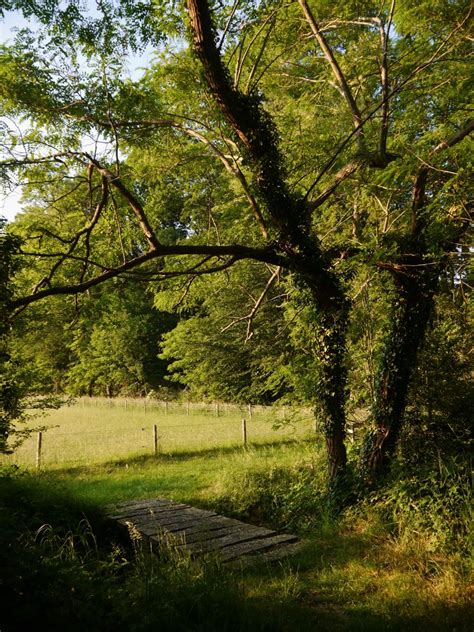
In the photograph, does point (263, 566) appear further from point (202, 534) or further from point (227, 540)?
point (202, 534)

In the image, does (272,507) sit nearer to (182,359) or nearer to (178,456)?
(178,456)

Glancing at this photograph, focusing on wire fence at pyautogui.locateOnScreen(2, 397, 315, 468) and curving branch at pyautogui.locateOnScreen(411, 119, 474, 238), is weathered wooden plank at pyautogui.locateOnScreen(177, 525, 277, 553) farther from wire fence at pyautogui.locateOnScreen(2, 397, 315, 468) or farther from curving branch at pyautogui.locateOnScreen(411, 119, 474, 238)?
curving branch at pyautogui.locateOnScreen(411, 119, 474, 238)

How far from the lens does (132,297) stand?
900 cm

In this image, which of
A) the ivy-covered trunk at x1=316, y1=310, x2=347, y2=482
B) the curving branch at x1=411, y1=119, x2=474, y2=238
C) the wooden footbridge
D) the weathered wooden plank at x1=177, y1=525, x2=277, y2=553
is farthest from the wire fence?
the curving branch at x1=411, y1=119, x2=474, y2=238

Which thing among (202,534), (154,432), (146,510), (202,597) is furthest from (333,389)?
(154,432)

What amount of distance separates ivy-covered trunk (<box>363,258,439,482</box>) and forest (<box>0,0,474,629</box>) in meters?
0.03

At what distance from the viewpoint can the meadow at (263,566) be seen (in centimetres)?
299

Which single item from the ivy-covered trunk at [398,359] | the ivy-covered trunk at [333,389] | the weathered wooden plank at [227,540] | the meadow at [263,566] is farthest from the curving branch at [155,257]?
the weathered wooden plank at [227,540]

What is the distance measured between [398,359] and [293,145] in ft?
14.2

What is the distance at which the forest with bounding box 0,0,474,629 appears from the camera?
→ 20.4 ft

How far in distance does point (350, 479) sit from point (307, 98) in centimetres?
702

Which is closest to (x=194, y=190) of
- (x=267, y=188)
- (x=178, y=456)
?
(x=267, y=188)

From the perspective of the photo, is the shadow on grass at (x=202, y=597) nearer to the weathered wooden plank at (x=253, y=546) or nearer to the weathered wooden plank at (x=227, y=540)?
the weathered wooden plank at (x=253, y=546)

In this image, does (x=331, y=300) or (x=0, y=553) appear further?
(x=331, y=300)
